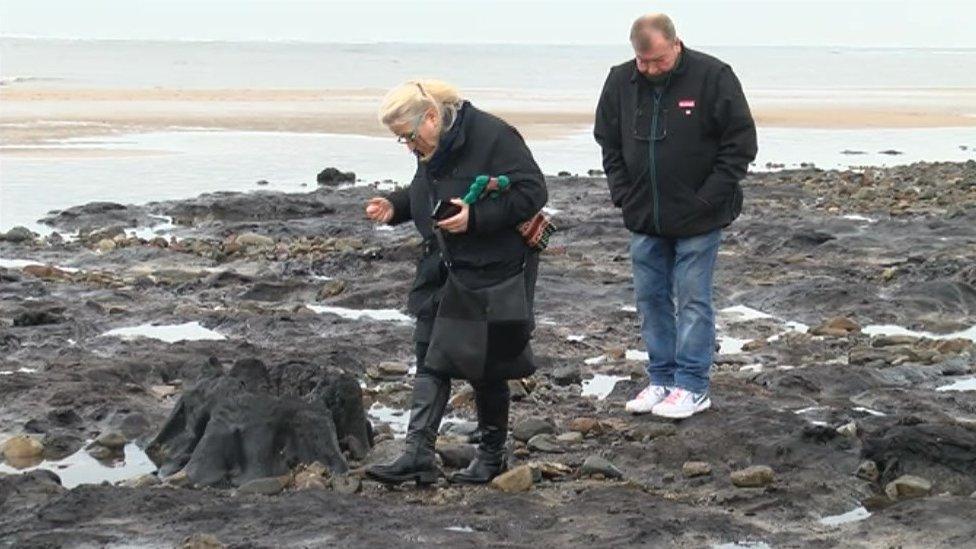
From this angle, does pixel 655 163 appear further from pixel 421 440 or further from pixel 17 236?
pixel 17 236

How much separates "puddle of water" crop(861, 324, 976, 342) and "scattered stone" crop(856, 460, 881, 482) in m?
3.72

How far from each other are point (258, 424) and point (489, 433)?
1.12 m

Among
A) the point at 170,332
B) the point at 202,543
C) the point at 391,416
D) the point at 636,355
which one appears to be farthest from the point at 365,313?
the point at 202,543

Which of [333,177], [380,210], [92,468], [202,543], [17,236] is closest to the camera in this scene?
[202,543]

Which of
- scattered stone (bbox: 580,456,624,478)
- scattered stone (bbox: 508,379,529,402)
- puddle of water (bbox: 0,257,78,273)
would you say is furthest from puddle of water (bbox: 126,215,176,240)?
scattered stone (bbox: 580,456,624,478)

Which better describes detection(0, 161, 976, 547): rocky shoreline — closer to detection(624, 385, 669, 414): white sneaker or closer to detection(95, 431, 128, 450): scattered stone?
detection(95, 431, 128, 450): scattered stone

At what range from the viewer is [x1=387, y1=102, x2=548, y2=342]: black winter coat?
6531mm

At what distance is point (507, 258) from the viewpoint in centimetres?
666

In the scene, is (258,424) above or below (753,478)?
above

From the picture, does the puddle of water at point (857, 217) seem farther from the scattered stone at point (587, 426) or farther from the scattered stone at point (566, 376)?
the scattered stone at point (587, 426)

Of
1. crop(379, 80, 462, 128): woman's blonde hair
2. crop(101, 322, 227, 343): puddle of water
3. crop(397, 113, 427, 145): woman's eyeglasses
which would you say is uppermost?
crop(379, 80, 462, 128): woman's blonde hair

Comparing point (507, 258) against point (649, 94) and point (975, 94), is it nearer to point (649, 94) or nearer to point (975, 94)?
point (649, 94)

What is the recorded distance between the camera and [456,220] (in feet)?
21.0

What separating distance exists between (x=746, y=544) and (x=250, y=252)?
979 centimetres
